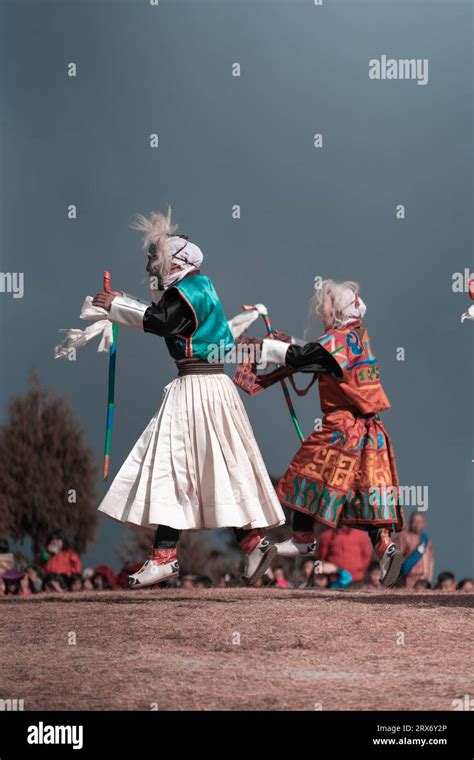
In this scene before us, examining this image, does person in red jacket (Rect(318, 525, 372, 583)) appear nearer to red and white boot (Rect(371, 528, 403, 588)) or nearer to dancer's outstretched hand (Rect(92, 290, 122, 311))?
red and white boot (Rect(371, 528, 403, 588))

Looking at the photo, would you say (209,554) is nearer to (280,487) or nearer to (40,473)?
(40,473)

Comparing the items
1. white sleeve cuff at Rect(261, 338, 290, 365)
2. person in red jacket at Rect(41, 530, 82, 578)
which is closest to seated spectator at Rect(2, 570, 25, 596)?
person in red jacket at Rect(41, 530, 82, 578)

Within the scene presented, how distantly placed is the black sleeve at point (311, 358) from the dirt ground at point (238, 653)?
1.71 meters

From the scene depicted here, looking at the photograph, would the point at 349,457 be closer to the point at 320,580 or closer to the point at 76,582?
the point at 320,580

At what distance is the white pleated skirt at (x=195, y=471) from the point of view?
893 centimetres

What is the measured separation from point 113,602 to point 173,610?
924 mm

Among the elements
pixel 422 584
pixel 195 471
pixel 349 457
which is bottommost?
pixel 422 584

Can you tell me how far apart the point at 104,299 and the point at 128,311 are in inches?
9.4

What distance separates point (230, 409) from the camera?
9.20m

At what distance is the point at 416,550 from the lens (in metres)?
12.4

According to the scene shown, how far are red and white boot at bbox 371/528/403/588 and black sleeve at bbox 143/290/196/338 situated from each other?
2.09 metres

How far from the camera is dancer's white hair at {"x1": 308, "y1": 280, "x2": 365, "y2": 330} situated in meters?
10.1

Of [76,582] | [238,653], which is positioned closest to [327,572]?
[76,582]
